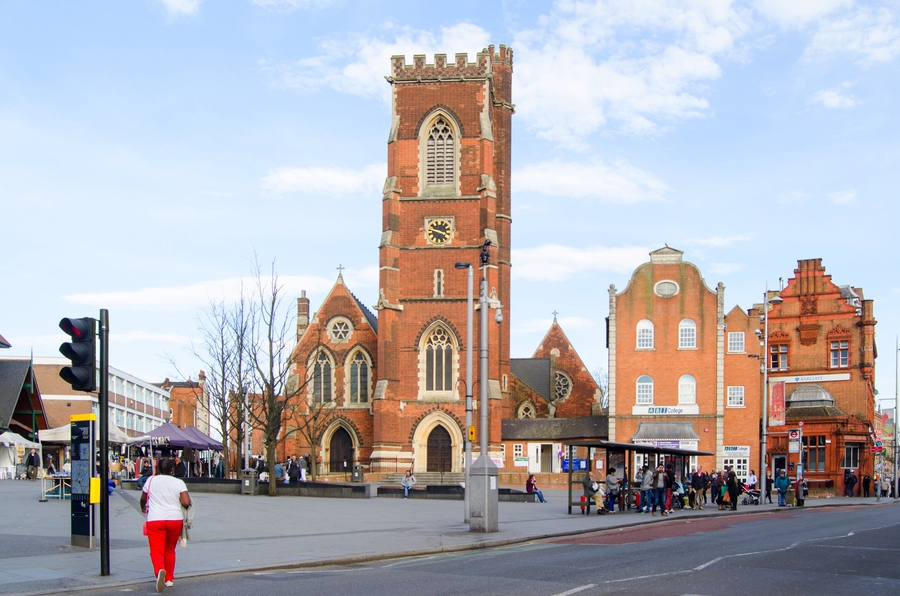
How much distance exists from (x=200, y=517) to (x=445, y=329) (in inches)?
1356

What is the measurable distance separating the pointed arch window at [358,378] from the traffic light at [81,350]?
47422 millimetres

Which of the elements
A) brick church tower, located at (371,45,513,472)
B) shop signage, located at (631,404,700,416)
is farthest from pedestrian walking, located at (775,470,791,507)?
brick church tower, located at (371,45,513,472)

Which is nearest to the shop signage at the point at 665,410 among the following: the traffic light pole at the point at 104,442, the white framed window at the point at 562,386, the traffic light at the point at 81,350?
the white framed window at the point at 562,386

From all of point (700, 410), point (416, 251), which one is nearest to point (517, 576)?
point (700, 410)

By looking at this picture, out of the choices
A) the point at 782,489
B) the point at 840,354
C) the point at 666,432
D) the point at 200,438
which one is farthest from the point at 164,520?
the point at 840,354

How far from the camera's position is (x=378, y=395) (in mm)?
56719

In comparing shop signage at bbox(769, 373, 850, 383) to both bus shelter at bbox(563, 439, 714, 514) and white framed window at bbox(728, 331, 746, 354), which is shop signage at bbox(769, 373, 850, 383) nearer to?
white framed window at bbox(728, 331, 746, 354)

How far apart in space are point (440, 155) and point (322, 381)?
15604 millimetres

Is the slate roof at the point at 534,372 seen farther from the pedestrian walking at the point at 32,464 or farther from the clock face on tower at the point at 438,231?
the pedestrian walking at the point at 32,464

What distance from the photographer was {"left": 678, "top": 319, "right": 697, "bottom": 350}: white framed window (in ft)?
176

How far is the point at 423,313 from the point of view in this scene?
58.0 metres

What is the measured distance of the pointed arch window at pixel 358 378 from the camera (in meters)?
60.6

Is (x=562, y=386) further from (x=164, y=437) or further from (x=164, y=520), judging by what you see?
(x=164, y=520)

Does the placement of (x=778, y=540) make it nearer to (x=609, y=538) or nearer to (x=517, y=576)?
(x=609, y=538)
